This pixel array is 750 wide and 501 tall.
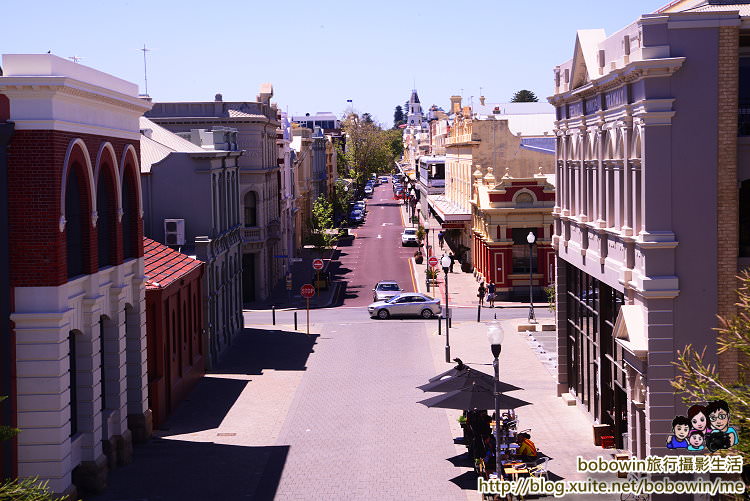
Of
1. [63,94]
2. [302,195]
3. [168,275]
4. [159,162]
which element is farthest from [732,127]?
[302,195]

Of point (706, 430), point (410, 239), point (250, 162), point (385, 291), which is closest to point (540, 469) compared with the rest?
point (706, 430)

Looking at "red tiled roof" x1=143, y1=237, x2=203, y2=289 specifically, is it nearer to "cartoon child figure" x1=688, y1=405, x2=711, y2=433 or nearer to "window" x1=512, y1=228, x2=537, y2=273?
"cartoon child figure" x1=688, y1=405, x2=711, y2=433

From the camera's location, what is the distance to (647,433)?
2089 cm

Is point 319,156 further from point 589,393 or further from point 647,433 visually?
point 647,433

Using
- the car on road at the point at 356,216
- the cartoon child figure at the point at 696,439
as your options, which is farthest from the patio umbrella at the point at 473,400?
the car on road at the point at 356,216

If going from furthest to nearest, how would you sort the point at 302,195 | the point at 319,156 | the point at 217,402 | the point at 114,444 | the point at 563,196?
the point at 319,156
the point at 302,195
the point at 217,402
the point at 563,196
the point at 114,444

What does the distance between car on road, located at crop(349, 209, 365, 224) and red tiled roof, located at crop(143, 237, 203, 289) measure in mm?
83191

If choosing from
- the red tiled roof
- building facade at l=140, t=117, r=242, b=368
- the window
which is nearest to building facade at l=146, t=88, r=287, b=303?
the window

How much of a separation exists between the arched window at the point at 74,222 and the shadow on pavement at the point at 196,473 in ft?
15.3

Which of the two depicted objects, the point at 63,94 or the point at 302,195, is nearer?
the point at 63,94

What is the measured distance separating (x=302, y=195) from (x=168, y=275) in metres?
63.2

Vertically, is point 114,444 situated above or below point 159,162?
below

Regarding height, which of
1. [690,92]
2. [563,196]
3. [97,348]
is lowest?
[97,348]

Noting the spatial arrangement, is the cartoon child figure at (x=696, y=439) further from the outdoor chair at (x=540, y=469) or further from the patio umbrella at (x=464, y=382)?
the patio umbrella at (x=464, y=382)
